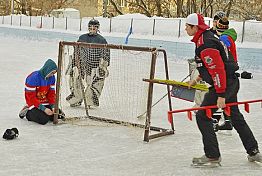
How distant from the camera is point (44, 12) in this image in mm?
41531

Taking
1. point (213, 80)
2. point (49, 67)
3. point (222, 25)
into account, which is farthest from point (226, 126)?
point (49, 67)

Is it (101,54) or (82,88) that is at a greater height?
(101,54)

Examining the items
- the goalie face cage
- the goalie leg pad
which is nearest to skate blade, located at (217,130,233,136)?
→ the goalie face cage

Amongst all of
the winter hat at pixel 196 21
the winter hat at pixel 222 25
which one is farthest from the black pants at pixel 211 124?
the winter hat at pixel 222 25

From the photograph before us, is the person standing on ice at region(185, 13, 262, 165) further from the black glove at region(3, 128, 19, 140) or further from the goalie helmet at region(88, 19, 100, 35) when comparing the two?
the goalie helmet at region(88, 19, 100, 35)

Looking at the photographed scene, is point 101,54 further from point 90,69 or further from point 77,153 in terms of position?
point 77,153

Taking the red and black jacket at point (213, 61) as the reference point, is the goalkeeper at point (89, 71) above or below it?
below

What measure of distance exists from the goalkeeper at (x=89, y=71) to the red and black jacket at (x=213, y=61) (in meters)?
2.56

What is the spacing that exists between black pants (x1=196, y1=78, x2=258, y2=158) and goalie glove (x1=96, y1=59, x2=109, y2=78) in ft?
8.74

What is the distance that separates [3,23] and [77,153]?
92.8ft

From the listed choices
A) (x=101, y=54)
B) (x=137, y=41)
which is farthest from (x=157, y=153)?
(x=137, y=41)

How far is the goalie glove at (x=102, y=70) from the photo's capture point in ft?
22.0

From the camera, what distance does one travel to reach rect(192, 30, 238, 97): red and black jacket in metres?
3.97

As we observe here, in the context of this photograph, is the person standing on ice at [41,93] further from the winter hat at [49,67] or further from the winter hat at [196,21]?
the winter hat at [196,21]
